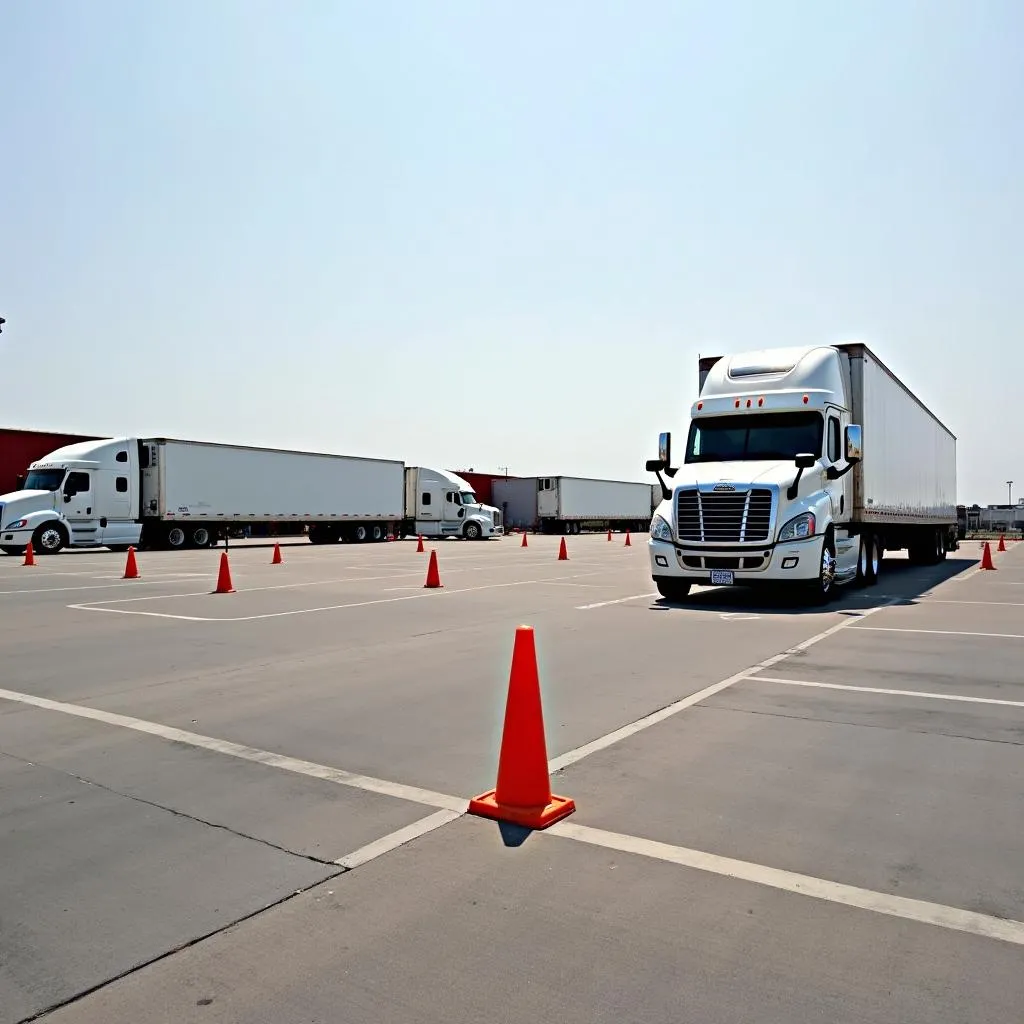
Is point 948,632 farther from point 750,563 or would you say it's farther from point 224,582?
point 224,582

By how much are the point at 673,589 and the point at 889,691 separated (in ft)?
24.6

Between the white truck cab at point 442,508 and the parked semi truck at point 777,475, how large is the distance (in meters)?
29.9

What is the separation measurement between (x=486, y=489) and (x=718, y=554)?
49.1 metres

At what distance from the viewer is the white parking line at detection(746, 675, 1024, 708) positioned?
7082 millimetres

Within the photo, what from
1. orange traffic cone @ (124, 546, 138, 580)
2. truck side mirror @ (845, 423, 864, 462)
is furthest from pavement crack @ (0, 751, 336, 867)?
orange traffic cone @ (124, 546, 138, 580)

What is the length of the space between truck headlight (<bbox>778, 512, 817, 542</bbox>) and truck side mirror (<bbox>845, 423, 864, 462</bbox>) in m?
1.90

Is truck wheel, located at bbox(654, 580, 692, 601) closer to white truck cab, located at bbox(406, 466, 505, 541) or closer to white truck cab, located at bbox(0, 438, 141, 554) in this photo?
white truck cab, located at bbox(0, 438, 141, 554)

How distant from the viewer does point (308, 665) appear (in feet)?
28.7

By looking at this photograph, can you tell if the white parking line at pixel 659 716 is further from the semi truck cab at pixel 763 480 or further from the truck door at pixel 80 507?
the truck door at pixel 80 507

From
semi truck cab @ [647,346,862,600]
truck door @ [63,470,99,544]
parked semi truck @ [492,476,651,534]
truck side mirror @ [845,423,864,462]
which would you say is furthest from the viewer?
parked semi truck @ [492,476,651,534]

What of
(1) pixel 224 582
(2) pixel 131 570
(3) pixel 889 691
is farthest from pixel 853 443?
(2) pixel 131 570

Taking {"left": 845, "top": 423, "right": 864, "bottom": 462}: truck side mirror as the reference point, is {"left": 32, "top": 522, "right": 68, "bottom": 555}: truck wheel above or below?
below

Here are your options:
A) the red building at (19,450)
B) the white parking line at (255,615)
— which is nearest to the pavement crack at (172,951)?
the white parking line at (255,615)

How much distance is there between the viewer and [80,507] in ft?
99.9
